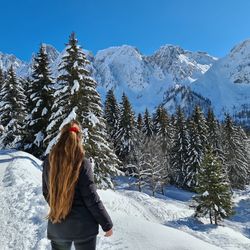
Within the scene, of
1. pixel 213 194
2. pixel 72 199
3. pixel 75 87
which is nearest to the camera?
pixel 72 199

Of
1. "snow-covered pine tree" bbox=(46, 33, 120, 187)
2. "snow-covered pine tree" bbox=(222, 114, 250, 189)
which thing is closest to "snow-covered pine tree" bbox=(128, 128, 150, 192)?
"snow-covered pine tree" bbox=(222, 114, 250, 189)

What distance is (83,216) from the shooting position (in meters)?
4.75

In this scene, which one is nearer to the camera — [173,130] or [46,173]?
[46,173]

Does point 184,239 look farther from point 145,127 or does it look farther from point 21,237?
point 145,127

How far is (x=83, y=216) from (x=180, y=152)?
52.7m

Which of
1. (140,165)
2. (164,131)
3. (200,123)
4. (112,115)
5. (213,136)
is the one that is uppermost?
(112,115)

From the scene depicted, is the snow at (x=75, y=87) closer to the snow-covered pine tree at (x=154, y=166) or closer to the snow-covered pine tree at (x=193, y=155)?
the snow-covered pine tree at (x=154, y=166)

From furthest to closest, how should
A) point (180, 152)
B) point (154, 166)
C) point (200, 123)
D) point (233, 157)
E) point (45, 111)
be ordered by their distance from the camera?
point (233, 157) → point (200, 123) → point (180, 152) → point (154, 166) → point (45, 111)

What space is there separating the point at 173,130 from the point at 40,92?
36.9 m

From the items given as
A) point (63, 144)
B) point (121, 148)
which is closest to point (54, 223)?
point (63, 144)

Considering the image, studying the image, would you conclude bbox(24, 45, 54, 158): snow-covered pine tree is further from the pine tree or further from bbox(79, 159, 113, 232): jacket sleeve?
the pine tree

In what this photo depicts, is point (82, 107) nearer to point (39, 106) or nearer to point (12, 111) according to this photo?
point (39, 106)

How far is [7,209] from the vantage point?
1198cm

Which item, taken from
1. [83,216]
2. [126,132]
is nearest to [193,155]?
[126,132]
